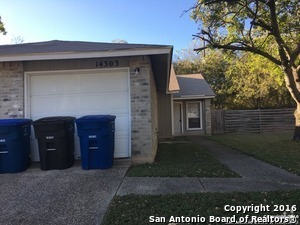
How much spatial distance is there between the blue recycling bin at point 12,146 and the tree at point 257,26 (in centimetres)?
901

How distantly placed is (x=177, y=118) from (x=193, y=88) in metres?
2.38

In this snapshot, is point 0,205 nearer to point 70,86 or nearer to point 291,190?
point 70,86

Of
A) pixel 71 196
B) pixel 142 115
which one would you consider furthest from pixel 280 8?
pixel 71 196

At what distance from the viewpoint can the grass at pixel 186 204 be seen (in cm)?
444

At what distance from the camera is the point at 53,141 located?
7449 millimetres

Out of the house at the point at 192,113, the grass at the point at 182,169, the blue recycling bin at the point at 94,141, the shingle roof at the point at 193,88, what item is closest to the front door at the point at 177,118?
the house at the point at 192,113

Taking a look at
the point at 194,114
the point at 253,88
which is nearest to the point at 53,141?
the point at 194,114

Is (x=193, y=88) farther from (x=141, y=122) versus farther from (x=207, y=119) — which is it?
(x=141, y=122)

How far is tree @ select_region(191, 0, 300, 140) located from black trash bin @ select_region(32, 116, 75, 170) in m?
8.43

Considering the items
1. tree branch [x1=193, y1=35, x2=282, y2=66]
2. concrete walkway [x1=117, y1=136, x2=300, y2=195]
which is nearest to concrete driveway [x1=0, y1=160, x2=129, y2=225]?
concrete walkway [x1=117, y1=136, x2=300, y2=195]

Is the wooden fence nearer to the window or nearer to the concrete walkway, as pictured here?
the window

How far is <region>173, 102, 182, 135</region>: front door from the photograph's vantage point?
21425mm

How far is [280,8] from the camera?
571 inches

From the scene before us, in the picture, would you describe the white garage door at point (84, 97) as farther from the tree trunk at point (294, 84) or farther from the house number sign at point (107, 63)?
the tree trunk at point (294, 84)
